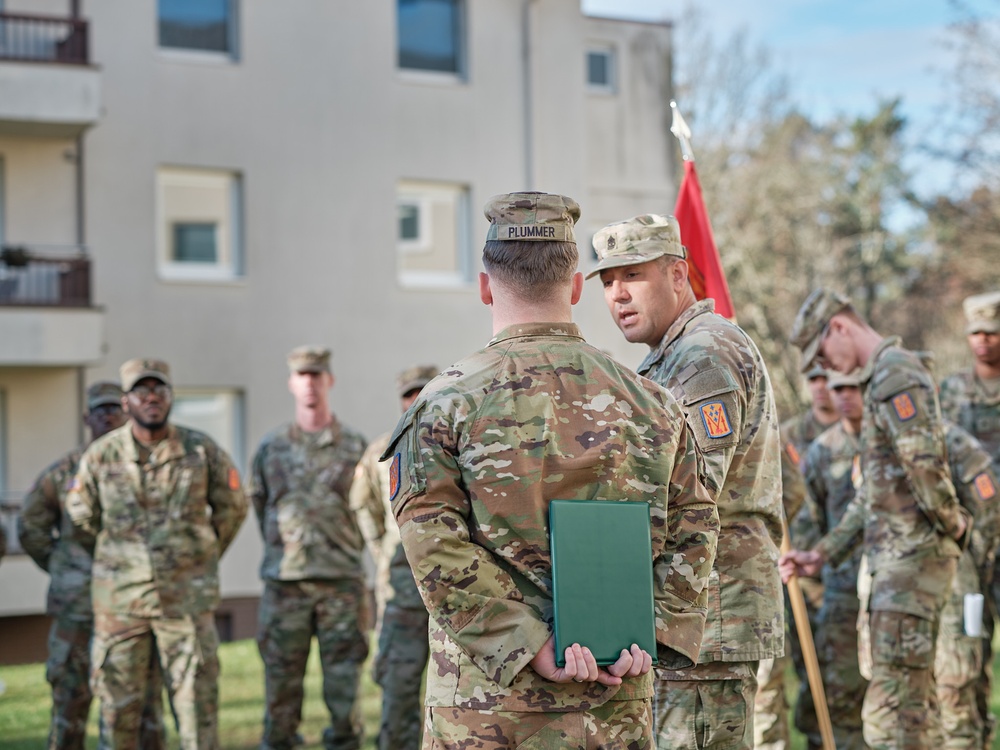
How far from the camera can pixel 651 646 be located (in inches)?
138

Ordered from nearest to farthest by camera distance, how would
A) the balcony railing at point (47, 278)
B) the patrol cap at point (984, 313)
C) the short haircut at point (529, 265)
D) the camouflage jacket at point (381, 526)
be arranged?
the short haircut at point (529, 265)
the camouflage jacket at point (381, 526)
the patrol cap at point (984, 313)
the balcony railing at point (47, 278)

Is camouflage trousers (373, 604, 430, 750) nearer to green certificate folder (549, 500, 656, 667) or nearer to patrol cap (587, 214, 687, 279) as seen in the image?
patrol cap (587, 214, 687, 279)

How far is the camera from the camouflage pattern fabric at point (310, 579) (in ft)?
29.9

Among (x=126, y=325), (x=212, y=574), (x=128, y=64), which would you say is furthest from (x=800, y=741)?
(x=128, y=64)

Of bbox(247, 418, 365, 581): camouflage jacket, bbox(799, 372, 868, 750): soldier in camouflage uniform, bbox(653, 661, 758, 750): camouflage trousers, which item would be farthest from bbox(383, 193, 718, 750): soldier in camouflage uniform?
bbox(247, 418, 365, 581): camouflage jacket

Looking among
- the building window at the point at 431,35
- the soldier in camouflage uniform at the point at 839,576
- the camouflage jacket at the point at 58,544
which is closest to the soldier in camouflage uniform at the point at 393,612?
the camouflage jacket at the point at 58,544

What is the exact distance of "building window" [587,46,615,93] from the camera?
24.0 meters

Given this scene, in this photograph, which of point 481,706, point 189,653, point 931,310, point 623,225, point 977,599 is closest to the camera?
point 481,706

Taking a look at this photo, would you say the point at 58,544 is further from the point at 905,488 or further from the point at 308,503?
the point at 905,488

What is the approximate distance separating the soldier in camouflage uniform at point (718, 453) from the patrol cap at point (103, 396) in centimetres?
537

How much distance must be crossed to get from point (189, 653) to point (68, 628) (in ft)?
5.25

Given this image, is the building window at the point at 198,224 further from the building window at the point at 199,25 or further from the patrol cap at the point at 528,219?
the patrol cap at the point at 528,219

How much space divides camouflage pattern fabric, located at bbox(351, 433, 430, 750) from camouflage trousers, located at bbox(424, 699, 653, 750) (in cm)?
486

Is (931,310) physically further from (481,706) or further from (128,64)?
(481,706)
